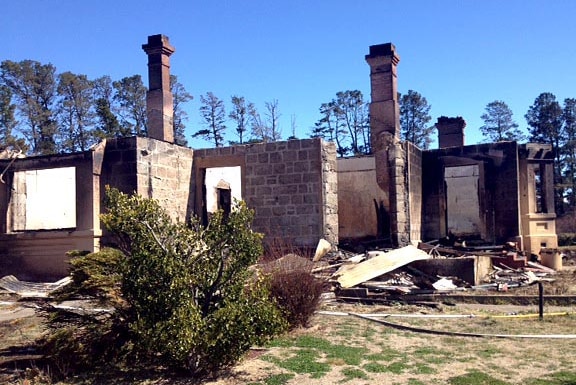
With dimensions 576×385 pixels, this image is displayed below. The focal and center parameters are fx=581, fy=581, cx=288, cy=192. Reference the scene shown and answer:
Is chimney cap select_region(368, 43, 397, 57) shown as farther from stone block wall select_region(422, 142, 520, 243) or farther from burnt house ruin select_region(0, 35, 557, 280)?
stone block wall select_region(422, 142, 520, 243)

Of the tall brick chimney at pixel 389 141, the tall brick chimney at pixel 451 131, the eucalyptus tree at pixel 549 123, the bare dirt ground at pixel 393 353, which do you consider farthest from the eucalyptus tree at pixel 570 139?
the bare dirt ground at pixel 393 353

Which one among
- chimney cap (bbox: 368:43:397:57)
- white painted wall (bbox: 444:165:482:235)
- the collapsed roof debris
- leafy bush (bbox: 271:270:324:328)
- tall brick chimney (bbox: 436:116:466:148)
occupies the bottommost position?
the collapsed roof debris

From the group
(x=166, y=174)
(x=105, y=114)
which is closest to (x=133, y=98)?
(x=105, y=114)

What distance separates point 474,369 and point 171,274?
3402mm

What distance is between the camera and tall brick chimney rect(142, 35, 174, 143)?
16.6 metres

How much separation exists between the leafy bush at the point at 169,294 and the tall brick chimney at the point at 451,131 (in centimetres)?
1627

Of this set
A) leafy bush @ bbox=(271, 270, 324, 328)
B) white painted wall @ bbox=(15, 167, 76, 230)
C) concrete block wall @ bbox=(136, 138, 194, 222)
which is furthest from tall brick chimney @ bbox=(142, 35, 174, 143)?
leafy bush @ bbox=(271, 270, 324, 328)

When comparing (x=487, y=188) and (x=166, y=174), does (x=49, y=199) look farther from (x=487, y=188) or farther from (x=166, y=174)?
(x=487, y=188)

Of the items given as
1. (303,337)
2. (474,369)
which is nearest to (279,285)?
(303,337)

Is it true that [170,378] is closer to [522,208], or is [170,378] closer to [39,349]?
[39,349]

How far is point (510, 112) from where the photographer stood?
151ft

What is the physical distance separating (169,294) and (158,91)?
11.8 meters

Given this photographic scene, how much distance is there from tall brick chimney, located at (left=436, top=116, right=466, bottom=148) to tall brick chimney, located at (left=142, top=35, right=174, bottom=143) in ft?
34.1

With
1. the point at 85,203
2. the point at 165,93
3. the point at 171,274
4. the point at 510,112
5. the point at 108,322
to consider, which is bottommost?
the point at 108,322
